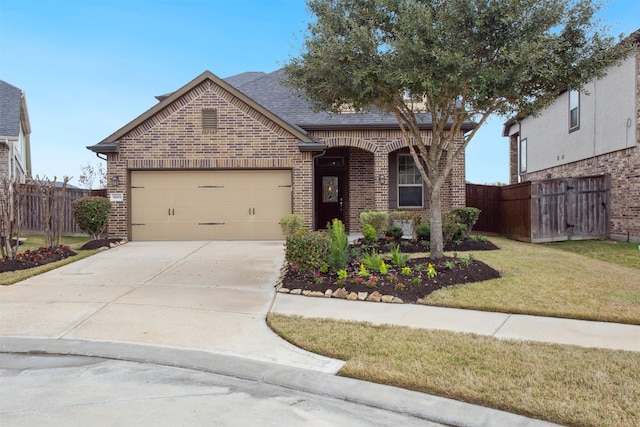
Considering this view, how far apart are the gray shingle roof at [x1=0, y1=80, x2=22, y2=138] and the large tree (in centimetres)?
1377

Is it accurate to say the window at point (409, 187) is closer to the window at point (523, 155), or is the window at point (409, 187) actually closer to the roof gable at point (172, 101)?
the roof gable at point (172, 101)

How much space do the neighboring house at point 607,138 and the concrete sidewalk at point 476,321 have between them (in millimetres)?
7623

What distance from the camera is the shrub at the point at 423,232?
1259 cm

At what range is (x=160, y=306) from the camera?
6594 millimetres

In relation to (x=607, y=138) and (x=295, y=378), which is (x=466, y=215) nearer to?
(x=607, y=138)

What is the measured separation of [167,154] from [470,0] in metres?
9.90

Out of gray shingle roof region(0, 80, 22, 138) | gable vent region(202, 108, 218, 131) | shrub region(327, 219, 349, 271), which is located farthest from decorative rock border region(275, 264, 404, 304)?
gray shingle roof region(0, 80, 22, 138)

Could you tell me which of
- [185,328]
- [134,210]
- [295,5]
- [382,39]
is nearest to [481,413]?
[185,328]

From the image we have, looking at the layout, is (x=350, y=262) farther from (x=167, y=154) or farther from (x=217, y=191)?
(x=167, y=154)

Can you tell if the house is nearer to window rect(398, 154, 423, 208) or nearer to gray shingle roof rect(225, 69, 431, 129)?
gray shingle roof rect(225, 69, 431, 129)

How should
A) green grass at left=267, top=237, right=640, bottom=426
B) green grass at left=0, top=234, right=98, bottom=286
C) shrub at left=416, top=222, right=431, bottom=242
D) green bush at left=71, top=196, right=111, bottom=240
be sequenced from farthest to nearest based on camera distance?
green bush at left=71, top=196, right=111, bottom=240
shrub at left=416, top=222, right=431, bottom=242
green grass at left=0, top=234, right=98, bottom=286
green grass at left=267, top=237, right=640, bottom=426

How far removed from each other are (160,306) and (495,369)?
4470 millimetres

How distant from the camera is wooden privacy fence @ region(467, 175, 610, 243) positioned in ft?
45.5

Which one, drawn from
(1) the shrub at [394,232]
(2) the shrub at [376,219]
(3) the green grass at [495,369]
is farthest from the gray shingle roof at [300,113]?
(3) the green grass at [495,369]
